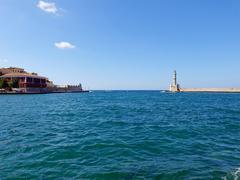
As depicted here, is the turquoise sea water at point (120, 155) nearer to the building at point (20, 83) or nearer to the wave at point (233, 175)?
the wave at point (233, 175)

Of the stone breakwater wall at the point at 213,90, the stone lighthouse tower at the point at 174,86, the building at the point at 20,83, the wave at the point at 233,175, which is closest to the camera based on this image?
the wave at the point at 233,175

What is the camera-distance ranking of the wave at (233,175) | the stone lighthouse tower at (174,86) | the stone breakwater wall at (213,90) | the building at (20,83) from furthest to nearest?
the stone lighthouse tower at (174,86)
the stone breakwater wall at (213,90)
the building at (20,83)
the wave at (233,175)

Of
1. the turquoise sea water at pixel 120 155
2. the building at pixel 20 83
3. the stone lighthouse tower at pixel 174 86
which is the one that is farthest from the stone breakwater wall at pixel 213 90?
the turquoise sea water at pixel 120 155

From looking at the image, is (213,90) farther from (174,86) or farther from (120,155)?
(120,155)

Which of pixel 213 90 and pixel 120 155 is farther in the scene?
pixel 213 90

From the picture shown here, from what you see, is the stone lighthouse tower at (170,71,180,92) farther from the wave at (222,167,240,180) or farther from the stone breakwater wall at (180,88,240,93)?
the wave at (222,167,240,180)

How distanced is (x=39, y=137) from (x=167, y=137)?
8086mm

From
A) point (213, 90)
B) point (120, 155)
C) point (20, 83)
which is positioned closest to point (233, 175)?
point (120, 155)

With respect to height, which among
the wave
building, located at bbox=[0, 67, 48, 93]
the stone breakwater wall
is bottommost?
the wave

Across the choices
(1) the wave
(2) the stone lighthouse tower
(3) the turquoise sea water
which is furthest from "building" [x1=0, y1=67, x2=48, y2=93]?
(1) the wave

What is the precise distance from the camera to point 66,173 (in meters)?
8.80

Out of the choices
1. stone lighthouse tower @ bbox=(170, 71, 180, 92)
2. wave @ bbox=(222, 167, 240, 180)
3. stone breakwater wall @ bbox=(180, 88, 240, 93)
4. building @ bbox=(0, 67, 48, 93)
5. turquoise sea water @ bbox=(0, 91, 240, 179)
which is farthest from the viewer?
stone lighthouse tower @ bbox=(170, 71, 180, 92)

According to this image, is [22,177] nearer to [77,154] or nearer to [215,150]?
[77,154]

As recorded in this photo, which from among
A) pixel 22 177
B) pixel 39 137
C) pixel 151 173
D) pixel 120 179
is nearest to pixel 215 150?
pixel 151 173
